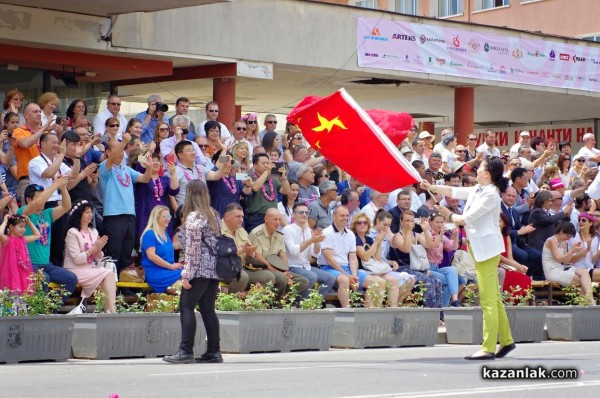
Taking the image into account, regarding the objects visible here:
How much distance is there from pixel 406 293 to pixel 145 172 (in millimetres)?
4223

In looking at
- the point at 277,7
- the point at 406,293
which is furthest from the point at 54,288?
the point at 277,7

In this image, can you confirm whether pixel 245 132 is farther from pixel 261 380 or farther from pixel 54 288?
pixel 261 380

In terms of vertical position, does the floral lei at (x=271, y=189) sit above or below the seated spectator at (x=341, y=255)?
above

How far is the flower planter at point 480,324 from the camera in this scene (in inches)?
695

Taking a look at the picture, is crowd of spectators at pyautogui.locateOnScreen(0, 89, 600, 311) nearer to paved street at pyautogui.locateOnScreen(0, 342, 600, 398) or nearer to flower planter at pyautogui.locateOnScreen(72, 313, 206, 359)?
flower planter at pyautogui.locateOnScreen(72, 313, 206, 359)

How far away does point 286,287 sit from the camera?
17.5 m

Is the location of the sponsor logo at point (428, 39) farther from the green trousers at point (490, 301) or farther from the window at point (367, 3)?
the window at point (367, 3)

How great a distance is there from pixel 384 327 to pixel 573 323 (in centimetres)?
344

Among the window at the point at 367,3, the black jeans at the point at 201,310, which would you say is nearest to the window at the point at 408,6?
the window at the point at 367,3

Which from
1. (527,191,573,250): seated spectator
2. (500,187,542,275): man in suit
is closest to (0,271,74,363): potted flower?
(500,187,542,275): man in suit

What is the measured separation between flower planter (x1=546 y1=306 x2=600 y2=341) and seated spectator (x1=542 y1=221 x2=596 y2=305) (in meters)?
1.89

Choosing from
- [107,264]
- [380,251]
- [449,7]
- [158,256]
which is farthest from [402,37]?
[449,7]

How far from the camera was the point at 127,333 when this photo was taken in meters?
14.3

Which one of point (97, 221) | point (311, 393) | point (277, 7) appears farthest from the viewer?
point (277, 7)
